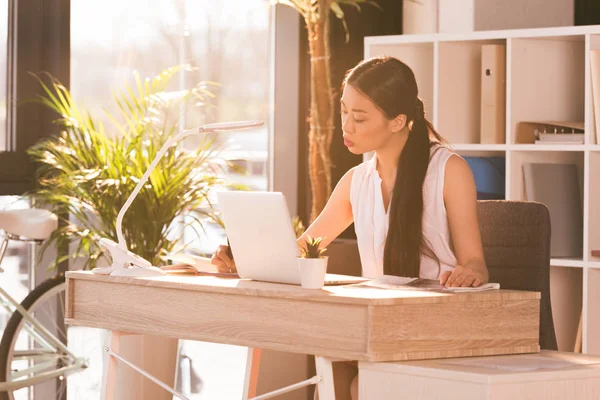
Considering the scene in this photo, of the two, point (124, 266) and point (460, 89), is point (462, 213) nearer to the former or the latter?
point (124, 266)

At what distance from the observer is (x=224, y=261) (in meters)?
2.96

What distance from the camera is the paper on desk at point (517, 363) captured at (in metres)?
2.27

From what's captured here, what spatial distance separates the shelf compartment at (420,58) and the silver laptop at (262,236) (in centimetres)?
207

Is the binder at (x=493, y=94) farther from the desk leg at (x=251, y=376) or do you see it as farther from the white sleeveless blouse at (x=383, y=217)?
the desk leg at (x=251, y=376)

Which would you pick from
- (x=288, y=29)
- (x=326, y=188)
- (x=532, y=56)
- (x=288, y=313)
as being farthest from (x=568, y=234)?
(x=288, y=313)

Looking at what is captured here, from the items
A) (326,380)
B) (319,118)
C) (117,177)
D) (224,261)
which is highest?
(319,118)

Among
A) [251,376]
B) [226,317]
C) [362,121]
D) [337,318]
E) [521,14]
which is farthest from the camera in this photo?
[521,14]

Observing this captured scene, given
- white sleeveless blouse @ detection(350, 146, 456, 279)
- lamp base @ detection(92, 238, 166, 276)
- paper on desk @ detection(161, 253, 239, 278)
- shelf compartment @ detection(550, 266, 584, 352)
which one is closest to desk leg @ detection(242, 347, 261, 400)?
paper on desk @ detection(161, 253, 239, 278)

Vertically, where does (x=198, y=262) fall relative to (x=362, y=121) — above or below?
below

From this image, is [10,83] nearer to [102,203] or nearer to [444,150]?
[102,203]

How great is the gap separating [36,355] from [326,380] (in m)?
2.21

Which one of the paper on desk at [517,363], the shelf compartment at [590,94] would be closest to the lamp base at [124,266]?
the paper on desk at [517,363]

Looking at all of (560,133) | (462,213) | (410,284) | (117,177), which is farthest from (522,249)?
(117,177)

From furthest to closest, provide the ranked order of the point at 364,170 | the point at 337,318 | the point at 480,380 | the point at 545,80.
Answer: the point at 545,80 → the point at 364,170 → the point at 337,318 → the point at 480,380
